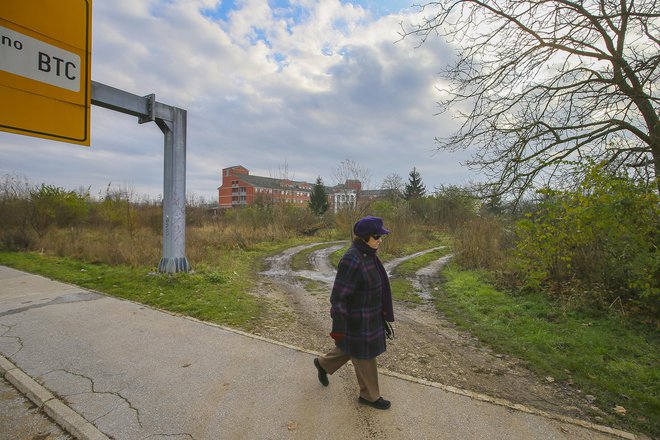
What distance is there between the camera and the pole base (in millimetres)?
8250

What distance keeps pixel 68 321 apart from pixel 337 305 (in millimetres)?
4935

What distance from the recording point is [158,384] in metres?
3.38

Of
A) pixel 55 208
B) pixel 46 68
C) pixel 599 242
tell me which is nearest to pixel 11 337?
pixel 46 68

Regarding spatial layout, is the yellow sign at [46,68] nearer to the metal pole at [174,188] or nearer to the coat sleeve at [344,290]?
the coat sleeve at [344,290]

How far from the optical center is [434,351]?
182 inches

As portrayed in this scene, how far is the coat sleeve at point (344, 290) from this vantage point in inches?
111

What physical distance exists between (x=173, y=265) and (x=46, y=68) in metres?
7.35

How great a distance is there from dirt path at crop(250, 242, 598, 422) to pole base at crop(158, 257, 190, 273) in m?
2.02

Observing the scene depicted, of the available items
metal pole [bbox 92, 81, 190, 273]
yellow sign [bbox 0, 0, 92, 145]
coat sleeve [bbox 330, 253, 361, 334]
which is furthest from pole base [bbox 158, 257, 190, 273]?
Answer: yellow sign [bbox 0, 0, 92, 145]

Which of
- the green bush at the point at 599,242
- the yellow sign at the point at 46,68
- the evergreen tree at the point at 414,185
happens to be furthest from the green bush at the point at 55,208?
the evergreen tree at the point at 414,185

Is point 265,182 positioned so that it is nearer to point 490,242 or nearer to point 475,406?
point 490,242

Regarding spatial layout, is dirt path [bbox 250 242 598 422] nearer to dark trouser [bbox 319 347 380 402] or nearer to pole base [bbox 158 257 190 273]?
dark trouser [bbox 319 347 380 402]

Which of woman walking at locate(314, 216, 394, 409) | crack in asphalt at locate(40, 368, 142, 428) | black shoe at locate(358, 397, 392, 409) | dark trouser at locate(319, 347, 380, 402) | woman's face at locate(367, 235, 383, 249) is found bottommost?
crack in asphalt at locate(40, 368, 142, 428)

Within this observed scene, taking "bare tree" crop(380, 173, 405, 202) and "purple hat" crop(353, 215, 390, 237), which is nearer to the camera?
"purple hat" crop(353, 215, 390, 237)
